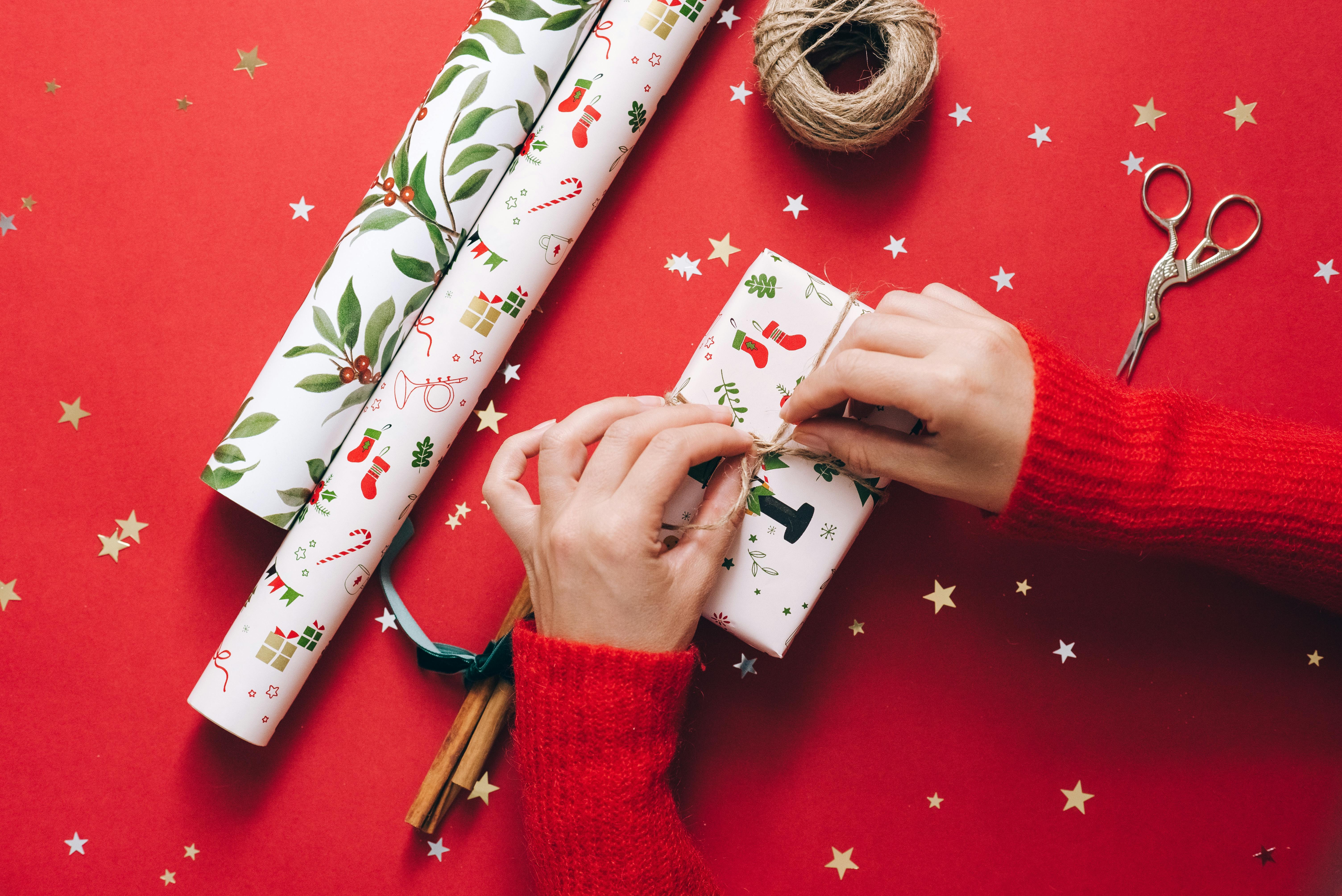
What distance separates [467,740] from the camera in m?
0.95

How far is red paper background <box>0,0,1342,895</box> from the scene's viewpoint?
967 millimetres

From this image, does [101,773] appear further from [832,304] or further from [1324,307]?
[1324,307]

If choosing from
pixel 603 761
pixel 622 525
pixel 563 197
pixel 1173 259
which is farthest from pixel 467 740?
pixel 1173 259

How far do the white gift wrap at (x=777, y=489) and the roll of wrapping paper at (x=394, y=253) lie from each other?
0.34 metres

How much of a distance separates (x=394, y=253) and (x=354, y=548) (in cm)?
33

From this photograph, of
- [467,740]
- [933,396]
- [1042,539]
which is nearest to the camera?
[933,396]

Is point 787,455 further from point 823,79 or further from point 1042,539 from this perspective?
point 823,79

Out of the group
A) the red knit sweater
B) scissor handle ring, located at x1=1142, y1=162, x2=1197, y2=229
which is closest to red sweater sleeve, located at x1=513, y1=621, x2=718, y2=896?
the red knit sweater

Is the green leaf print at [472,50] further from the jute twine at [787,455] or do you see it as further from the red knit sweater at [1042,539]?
the red knit sweater at [1042,539]

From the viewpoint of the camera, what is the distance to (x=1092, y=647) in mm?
974

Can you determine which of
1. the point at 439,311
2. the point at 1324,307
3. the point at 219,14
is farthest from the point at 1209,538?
the point at 219,14

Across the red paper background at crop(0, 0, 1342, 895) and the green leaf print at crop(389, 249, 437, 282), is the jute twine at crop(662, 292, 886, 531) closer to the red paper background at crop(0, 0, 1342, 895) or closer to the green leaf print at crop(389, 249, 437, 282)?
the red paper background at crop(0, 0, 1342, 895)

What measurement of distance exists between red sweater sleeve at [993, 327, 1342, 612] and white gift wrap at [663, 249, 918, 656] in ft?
0.55

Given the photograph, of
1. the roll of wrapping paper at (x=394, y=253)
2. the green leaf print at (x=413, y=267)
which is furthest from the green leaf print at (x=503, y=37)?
the green leaf print at (x=413, y=267)
